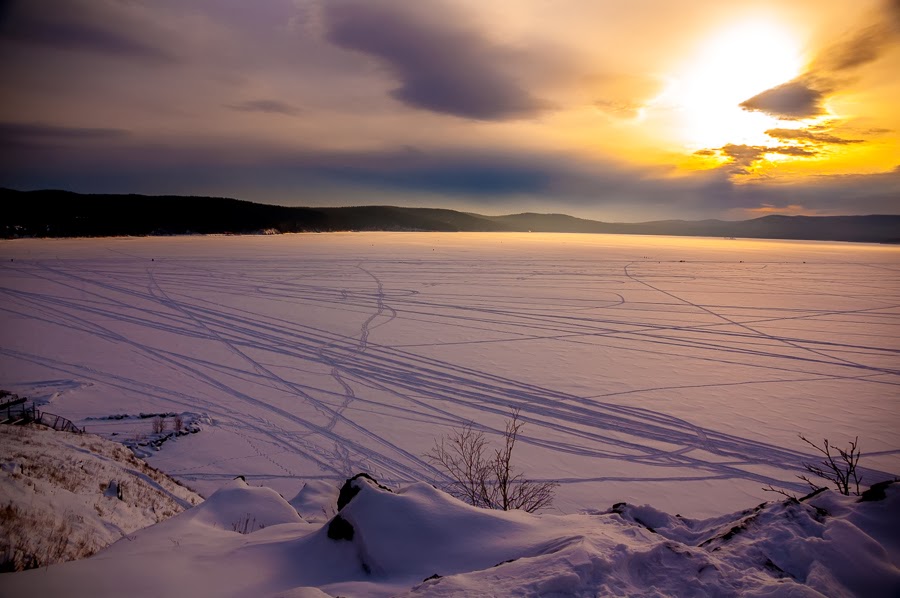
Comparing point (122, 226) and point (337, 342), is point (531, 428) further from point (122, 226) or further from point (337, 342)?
point (122, 226)

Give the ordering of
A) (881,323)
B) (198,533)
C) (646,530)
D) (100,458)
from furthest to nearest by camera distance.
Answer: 1. (881,323)
2. (100,458)
3. (198,533)
4. (646,530)

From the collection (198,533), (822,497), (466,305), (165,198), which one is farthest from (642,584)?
(165,198)

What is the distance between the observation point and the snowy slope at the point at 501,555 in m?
2.83

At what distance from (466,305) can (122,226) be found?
308ft

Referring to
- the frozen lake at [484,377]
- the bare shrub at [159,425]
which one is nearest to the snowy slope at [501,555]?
the frozen lake at [484,377]

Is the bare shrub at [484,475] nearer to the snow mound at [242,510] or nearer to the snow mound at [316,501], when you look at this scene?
the snow mound at [316,501]

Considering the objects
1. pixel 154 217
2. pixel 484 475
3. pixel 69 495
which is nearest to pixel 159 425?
pixel 69 495

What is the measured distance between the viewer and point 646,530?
374cm

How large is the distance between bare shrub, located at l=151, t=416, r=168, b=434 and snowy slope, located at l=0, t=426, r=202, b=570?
54.9 inches

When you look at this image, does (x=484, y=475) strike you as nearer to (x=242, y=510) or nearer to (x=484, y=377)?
(x=242, y=510)

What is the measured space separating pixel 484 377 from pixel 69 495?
897 cm

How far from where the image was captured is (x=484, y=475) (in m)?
7.29

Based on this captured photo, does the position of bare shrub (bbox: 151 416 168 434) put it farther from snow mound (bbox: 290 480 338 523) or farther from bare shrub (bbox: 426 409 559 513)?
bare shrub (bbox: 426 409 559 513)

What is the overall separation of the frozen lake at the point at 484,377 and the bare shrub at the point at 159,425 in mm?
437
